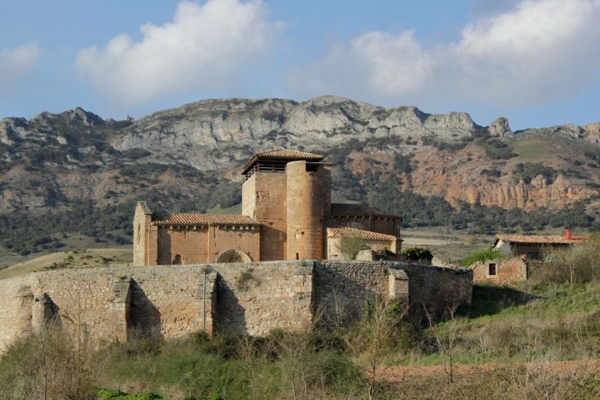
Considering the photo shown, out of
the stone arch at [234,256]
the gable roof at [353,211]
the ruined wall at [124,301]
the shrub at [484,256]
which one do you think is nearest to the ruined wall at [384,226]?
the gable roof at [353,211]

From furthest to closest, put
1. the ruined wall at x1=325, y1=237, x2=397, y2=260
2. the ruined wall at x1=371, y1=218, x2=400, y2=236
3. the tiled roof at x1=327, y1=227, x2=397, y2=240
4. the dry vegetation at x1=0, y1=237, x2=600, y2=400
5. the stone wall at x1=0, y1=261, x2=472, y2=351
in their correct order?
the ruined wall at x1=371, y1=218, x2=400, y2=236 → the tiled roof at x1=327, y1=227, x2=397, y2=240 → the ruined wall at x1=325, y1=237, x2=397, y2=260 → the stone wall at x1=0, y1=261, x2=472, y2=351 → the dry vegetation at x1=0, y1=237, x2=600, y2=400

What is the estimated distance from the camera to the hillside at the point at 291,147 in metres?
119

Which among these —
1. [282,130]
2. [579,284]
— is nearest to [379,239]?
[579,284]

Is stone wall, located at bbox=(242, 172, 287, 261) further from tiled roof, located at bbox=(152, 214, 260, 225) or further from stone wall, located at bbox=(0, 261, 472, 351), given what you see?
stone wall, located at bbox=(0, 261, 472, 351)

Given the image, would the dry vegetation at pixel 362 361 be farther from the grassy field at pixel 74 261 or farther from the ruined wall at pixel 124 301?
the grassy field at pixel 74 261

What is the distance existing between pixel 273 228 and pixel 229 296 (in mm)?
8891

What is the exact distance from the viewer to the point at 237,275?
1323 inches

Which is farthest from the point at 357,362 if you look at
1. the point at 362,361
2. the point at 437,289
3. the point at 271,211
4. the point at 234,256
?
the point at 271,211

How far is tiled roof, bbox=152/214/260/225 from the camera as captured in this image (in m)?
41.0

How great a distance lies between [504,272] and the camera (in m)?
40.5

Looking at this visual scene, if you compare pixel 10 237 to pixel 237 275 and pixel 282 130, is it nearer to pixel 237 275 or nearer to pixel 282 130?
pixel 282 130

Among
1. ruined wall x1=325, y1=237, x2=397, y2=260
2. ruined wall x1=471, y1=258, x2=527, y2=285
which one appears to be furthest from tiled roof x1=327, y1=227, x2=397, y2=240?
ruined wall x1=471, y1=258, x2=527, y2=285

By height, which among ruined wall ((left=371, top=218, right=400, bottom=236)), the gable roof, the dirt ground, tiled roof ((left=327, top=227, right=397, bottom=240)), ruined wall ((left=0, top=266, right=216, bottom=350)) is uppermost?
the gable roof

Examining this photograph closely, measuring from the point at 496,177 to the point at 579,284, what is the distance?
89215 mm
